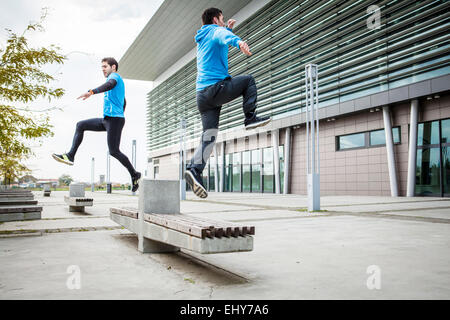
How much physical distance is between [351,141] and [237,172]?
1367 cm

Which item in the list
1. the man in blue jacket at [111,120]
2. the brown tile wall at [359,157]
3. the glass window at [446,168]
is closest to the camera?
the man in blue jacket at [111,120]

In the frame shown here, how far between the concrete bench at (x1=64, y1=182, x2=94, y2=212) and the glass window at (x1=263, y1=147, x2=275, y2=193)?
65.2 feet

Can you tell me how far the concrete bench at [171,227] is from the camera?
10.7 feet

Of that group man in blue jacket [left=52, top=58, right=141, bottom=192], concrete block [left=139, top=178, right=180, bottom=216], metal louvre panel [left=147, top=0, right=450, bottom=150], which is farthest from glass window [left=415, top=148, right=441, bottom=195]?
man in blue jacket [left=52, top=58, right=141, bottom=192]

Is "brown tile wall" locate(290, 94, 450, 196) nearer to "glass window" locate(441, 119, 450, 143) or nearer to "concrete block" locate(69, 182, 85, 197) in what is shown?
"glass window" locate(441, 119, 450, 143)

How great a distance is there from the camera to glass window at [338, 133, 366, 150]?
23719mm

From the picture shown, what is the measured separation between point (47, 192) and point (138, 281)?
28.2 meters

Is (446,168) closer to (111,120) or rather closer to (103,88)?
(111,120)

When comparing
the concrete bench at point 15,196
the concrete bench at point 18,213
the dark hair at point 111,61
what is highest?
the dark hair at point 111,61

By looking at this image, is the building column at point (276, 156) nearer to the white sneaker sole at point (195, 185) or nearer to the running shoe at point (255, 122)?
the white sneaker sole at point (195, 185)

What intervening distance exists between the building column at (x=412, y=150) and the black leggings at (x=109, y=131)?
19.8 metres

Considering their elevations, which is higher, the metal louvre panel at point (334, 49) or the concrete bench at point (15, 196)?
the metal louvre panel at point (334, 49)

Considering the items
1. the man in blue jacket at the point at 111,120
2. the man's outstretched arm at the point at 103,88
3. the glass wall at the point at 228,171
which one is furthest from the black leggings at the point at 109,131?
the glass wall at the point at 228,171
